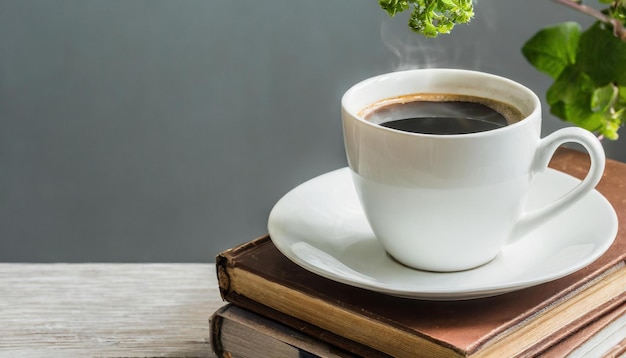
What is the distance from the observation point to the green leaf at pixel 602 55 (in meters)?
0.88

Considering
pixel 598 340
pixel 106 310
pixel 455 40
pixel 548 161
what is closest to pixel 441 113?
pixel 548 161

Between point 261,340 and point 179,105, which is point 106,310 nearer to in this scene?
point 261,340

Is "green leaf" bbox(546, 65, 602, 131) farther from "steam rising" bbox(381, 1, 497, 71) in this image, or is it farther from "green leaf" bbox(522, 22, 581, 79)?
"steam rising" bbox(381, 1, 497, 71)

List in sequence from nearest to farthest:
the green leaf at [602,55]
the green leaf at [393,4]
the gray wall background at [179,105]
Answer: the green leaf at [393,4], the green leaf at [602,55], the gray wall background at [179,105]

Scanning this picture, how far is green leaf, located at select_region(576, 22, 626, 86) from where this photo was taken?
2.90 feet

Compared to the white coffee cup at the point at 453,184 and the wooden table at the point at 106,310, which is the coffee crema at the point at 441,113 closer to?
the white coffee cup at the point at 453,184

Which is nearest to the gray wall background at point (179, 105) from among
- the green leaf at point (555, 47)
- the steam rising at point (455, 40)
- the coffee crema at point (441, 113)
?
the steam rising at point (455, 40)

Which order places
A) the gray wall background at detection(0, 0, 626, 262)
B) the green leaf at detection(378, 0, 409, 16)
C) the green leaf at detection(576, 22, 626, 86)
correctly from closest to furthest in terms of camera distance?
the green leaf at detection(378, 0, 409, 16)
the green leaf at detection(576, 22, 626, 86)
the gray wall background at detection(0, 0, 626, 262)

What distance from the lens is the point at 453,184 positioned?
0.61m

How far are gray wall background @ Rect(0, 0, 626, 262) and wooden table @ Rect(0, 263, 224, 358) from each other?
78 cm

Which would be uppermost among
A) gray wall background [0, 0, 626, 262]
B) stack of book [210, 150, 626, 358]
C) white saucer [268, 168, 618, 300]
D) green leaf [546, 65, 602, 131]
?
green leaf [546, 65, 602, 131]

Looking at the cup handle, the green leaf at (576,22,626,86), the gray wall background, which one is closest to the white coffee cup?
the cup handle

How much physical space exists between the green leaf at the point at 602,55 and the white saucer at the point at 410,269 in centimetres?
18

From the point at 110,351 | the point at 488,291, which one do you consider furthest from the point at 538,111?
the point at 110,351
